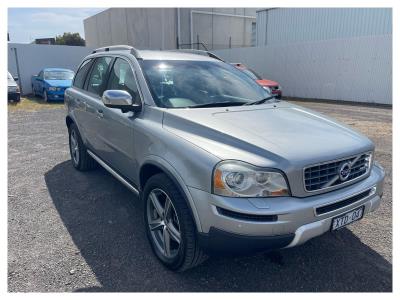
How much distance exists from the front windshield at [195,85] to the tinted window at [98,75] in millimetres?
945

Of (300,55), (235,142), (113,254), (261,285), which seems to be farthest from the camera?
(300,55)

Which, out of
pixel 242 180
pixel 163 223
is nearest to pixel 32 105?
pixel 163 223

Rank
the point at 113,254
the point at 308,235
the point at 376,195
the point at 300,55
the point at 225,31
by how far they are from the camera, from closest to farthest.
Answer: the point at 308,235 → the point at 376,195 → the point at 113,254 → the point at 300,55 → the point at 225,31

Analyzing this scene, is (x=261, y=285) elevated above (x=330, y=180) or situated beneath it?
situated beneath

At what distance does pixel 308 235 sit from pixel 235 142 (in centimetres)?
84

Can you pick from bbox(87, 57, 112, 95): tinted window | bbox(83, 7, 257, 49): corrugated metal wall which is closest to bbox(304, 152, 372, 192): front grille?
bbox(87, 57, 112, 95): tinted window

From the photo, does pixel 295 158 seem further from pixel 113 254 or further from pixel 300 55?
pixel 300 55

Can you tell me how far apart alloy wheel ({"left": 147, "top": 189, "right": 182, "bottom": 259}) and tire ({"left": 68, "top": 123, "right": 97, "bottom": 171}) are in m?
2.48

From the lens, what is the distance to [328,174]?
93.4 inches

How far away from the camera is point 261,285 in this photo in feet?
8.36

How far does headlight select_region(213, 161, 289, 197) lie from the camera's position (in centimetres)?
215

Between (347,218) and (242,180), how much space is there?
944 mm

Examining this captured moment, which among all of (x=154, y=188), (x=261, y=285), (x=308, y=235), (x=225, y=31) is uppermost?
(x=225, y=31)

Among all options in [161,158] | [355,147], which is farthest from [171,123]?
[355,147]
